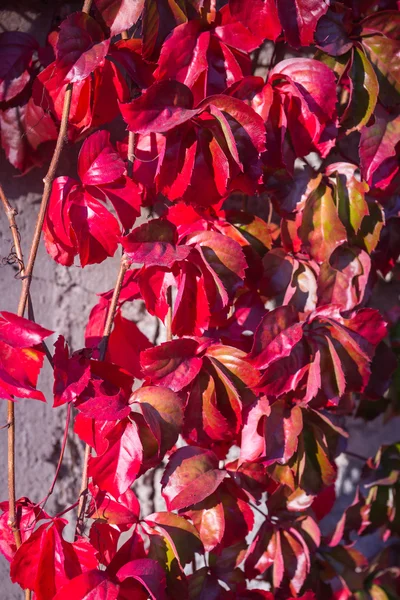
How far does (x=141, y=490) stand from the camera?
94cm

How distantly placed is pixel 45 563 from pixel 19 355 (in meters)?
0.24

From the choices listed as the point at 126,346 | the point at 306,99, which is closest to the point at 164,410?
the point at 126,346

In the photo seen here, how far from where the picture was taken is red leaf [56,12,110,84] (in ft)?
2.00

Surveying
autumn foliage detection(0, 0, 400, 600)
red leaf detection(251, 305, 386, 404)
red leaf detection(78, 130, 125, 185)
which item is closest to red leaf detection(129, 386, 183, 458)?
autumn foliage detection(0, 0, 400, 600)

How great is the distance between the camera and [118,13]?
0.64 m

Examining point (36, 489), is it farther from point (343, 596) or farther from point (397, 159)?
point (397, 159)

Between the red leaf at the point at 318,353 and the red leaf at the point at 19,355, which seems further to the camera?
the red leaf at the point at 318,353

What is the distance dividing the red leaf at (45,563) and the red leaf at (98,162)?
386 millimetres

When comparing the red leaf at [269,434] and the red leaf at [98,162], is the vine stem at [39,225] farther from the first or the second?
the red leaf at [269,434]

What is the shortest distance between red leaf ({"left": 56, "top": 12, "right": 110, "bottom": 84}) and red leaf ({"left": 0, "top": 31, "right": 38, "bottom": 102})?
119 millimetres

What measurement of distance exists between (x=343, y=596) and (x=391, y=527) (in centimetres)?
15

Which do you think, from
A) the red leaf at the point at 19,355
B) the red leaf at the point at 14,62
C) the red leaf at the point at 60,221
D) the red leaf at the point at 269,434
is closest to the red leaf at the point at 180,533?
the red leaf at the point at 269,434

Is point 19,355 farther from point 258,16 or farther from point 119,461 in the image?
point 258,16

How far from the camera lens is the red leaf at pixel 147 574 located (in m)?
0.59
